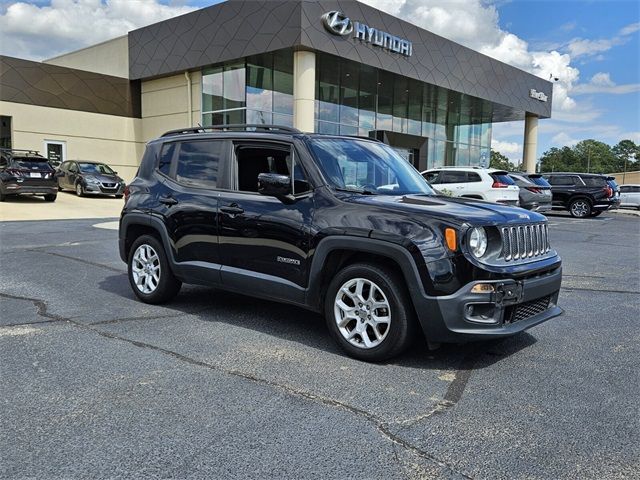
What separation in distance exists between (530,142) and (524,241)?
38.6 m

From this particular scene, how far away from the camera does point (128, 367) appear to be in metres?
4.16

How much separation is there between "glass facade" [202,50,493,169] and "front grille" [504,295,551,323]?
14.4m

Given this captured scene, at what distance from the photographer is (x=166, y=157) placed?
6.18m

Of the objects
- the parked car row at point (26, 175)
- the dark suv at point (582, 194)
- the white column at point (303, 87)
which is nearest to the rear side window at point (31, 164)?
the parked car row at point (26, 175)

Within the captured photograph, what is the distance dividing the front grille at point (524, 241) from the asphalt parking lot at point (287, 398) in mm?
857

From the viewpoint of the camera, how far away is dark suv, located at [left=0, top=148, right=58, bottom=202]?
19853 mm

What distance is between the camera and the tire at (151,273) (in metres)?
5.99

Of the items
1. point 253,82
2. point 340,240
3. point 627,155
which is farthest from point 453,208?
point 627,155

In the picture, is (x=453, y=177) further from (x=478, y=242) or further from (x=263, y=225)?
(x=478, y=242)

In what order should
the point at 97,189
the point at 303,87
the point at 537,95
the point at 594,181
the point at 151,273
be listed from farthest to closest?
1. the point at 537,95
2. the point at 97,189
3. the point at 594,181
4. the point at 303,87
5. the point at 151,273

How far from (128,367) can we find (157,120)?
27048mm

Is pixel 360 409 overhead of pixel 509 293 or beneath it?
beneath

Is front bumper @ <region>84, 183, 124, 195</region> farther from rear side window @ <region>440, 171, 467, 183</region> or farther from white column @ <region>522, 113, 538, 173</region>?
white column @ <region>522, 113, 538, 173</region>

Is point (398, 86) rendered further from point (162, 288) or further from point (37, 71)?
point (162, 288)
